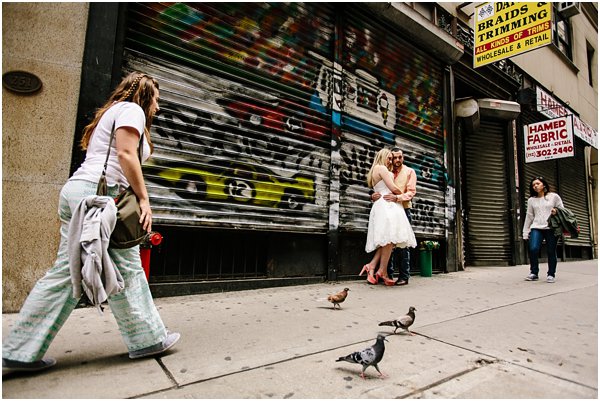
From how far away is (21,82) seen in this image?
3250mm

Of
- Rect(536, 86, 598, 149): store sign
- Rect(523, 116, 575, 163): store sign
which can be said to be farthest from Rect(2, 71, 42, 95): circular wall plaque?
Rect(536, 86, 598, 149): store sign

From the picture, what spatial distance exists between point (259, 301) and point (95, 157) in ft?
8.04

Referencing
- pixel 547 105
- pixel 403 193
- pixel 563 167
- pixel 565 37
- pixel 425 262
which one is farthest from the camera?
pixel 565 37

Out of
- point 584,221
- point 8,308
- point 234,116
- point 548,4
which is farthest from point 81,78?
point 584,221

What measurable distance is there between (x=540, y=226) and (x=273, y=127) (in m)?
5.16

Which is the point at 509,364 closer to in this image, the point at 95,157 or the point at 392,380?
the point at 392,380

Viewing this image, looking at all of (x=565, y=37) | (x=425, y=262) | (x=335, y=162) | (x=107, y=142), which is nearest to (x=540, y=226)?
(x=425, y=262)

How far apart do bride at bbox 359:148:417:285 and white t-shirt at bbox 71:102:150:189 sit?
12.1ft

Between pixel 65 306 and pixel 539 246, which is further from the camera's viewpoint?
pixel 539 246

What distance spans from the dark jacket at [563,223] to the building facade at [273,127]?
191 centimetres

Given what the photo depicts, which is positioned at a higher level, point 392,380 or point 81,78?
point 81,78

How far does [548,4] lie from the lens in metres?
6.75

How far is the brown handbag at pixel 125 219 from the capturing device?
1.94 metres

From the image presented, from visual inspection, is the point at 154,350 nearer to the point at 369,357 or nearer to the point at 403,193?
the point at 369,357
